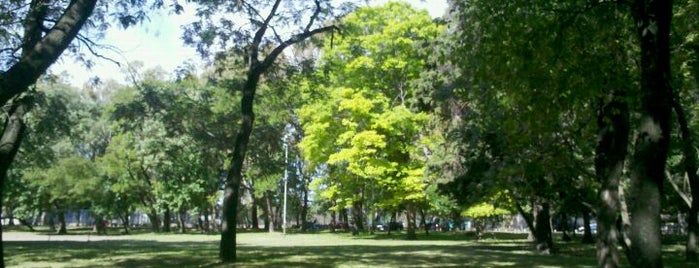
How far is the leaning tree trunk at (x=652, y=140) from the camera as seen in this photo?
8.39m

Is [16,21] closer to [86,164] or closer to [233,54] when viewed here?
[233,54]

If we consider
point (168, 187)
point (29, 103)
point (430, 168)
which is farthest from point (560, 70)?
point (168, 187)

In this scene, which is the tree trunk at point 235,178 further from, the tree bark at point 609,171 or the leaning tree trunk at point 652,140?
the leaning tree trunk at point 652,140

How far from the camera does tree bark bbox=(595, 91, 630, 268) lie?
13672 mm

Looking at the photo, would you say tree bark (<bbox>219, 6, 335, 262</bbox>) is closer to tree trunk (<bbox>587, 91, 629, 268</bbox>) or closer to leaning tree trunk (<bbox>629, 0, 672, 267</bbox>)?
tree trunk (<bbox>587, 91, 629, 268</bbox>)

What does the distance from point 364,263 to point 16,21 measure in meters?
11.8

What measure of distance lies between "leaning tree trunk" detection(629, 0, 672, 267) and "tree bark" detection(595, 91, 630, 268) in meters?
4.77

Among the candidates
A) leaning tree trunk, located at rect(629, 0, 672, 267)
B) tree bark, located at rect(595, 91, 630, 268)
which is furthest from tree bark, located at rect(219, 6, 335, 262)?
leaning tree trunk, located at rect(629, 0, 672, 267)

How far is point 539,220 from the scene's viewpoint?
2931 cm

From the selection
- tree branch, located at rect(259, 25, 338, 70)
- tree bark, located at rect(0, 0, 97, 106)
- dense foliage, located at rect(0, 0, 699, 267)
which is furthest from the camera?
tree branch, located at rect(259, 25, 338, 70)

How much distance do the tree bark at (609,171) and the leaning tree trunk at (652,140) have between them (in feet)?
15.7

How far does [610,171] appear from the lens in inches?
543

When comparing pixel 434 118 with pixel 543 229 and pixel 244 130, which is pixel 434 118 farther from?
pixel 244 130

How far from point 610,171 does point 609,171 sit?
3 centimetres
